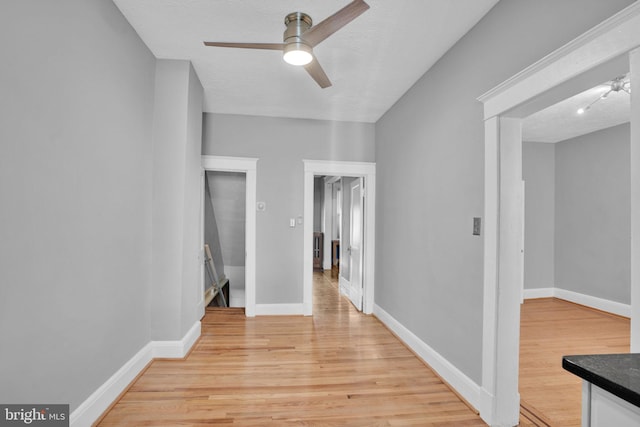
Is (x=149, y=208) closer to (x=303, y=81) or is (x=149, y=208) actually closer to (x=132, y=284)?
(x=132, y=284)

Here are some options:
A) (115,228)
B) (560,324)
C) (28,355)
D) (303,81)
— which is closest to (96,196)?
(115,228)

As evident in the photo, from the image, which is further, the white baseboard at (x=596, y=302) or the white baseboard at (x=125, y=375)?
the white baseboard at (x=596, y=302)

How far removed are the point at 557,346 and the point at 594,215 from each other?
2733 millimetres

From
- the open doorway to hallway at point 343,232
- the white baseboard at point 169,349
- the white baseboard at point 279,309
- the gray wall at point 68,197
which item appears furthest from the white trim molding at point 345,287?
the gray wall at point 68,197

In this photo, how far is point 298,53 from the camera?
2.05 metres

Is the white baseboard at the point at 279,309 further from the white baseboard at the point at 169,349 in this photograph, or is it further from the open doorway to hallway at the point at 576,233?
the open doorway to hallway at the point at 576,233

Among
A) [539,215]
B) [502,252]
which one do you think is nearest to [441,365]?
[502,252]

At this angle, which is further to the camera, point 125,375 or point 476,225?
point 125,375

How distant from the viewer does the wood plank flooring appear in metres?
2.08

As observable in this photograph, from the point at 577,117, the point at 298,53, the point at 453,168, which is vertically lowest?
the point at 453,168

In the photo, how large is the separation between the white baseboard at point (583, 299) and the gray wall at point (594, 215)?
0.24ft

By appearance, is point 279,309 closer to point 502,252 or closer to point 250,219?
point 250,219

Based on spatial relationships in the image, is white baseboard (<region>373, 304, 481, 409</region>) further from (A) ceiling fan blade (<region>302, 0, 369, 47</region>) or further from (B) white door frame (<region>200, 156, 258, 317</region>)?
(A) ceiling fan blade (<region>302, 0, 369, 47</region>)

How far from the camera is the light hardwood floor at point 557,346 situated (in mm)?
2236
